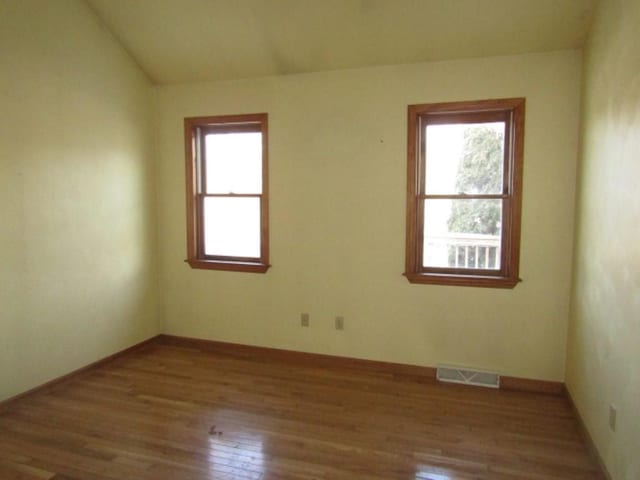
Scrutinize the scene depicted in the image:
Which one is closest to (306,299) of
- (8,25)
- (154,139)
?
(154,139)

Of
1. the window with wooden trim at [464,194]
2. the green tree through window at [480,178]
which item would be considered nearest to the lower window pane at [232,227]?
the window with wooden trim at [464,194]

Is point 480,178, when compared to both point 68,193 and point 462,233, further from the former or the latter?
point 68,193

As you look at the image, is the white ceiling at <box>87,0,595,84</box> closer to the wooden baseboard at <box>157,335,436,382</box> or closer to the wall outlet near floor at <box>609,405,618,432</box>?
the wall outlet near floor at <box>609,405,618,432</box>

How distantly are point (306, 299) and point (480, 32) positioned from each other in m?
2.53

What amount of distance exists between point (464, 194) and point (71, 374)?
11.5ft

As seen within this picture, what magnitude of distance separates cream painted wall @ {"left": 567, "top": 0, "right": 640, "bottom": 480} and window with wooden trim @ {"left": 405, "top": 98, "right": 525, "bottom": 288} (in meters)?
0.49

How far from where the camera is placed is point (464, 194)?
127 inches

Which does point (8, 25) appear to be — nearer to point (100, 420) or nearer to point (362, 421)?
→ point (100, 420)

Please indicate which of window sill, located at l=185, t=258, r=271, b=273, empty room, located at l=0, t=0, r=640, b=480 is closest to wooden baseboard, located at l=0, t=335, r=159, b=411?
empty room, located at l=0, t=0, r=640, b=480

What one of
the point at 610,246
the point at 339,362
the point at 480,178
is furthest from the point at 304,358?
the point at 610,246

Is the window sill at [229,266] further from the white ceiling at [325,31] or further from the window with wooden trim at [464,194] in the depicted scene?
the white ceiling at [325,31]

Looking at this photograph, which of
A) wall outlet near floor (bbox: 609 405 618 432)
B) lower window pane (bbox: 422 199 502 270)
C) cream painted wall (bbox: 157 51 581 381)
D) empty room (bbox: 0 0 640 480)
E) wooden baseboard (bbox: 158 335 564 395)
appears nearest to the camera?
wall outlet near floor (bbox: 609 405 618 432)

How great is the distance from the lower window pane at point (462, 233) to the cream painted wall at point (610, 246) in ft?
1.92

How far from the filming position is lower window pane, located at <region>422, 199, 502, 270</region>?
10.5 feet
